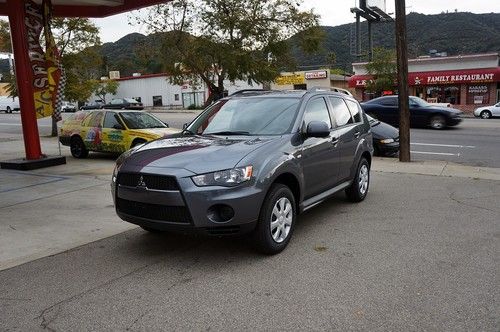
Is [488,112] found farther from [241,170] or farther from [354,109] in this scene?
[241,170]

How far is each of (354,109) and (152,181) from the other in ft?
13.2

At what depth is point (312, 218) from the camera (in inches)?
259

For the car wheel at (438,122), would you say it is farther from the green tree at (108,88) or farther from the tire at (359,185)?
the green tree at (108,88)

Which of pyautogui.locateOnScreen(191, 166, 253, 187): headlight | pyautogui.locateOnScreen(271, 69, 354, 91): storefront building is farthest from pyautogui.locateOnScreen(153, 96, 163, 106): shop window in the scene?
pyautogui.locateOnScreen(191, 166, 253, 187): headlight

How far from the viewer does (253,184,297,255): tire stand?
15.7 feet

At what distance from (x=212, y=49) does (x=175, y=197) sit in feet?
45.3

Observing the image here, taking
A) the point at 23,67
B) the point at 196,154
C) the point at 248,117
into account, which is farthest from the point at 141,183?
the point at 23,67

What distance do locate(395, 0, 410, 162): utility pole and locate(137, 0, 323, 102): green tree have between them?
6.63 m

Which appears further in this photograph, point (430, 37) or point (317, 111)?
point (430, 37)

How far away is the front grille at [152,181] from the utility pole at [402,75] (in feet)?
30.0

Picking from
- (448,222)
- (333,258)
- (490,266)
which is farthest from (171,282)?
(448,222)

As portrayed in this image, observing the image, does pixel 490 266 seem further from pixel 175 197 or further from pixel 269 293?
pixel 175 197

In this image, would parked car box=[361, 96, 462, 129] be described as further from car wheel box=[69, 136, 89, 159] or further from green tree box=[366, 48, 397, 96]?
green tree box=[366, 48, 397, 96]

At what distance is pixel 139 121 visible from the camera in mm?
13039
